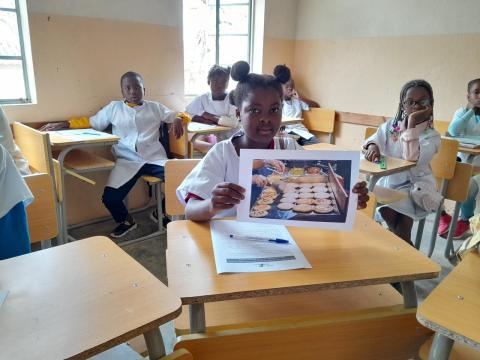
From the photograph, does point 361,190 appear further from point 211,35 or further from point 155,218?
point 211,35

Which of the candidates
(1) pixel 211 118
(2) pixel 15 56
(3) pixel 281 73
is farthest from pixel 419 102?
(2) pixel 15 56

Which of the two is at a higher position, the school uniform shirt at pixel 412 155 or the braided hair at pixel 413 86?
the braided hair at pixel 413 86

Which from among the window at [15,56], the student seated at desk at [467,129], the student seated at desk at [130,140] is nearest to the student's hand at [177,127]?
the student seated at desk at [130,140]

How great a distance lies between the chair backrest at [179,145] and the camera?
3.30 m

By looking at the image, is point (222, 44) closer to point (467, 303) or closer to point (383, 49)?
point (383, 49)

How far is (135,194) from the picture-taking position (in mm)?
3717

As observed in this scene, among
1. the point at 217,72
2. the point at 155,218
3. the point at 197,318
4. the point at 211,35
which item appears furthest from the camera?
the point at 211,35

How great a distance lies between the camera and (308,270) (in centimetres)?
98

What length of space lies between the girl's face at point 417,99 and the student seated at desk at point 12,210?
212cm

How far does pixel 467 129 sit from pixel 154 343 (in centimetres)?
334

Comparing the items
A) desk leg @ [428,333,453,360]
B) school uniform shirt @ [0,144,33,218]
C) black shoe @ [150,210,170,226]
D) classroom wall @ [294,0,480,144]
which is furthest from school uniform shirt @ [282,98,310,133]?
desk leg @ [428,333,453,360]

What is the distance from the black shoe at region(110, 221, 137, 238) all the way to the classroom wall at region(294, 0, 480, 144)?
8.90ft

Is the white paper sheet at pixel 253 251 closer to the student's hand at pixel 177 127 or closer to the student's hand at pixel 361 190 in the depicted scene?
the student's hand at pixel 361 190

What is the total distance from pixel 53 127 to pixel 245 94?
86.8 inches
